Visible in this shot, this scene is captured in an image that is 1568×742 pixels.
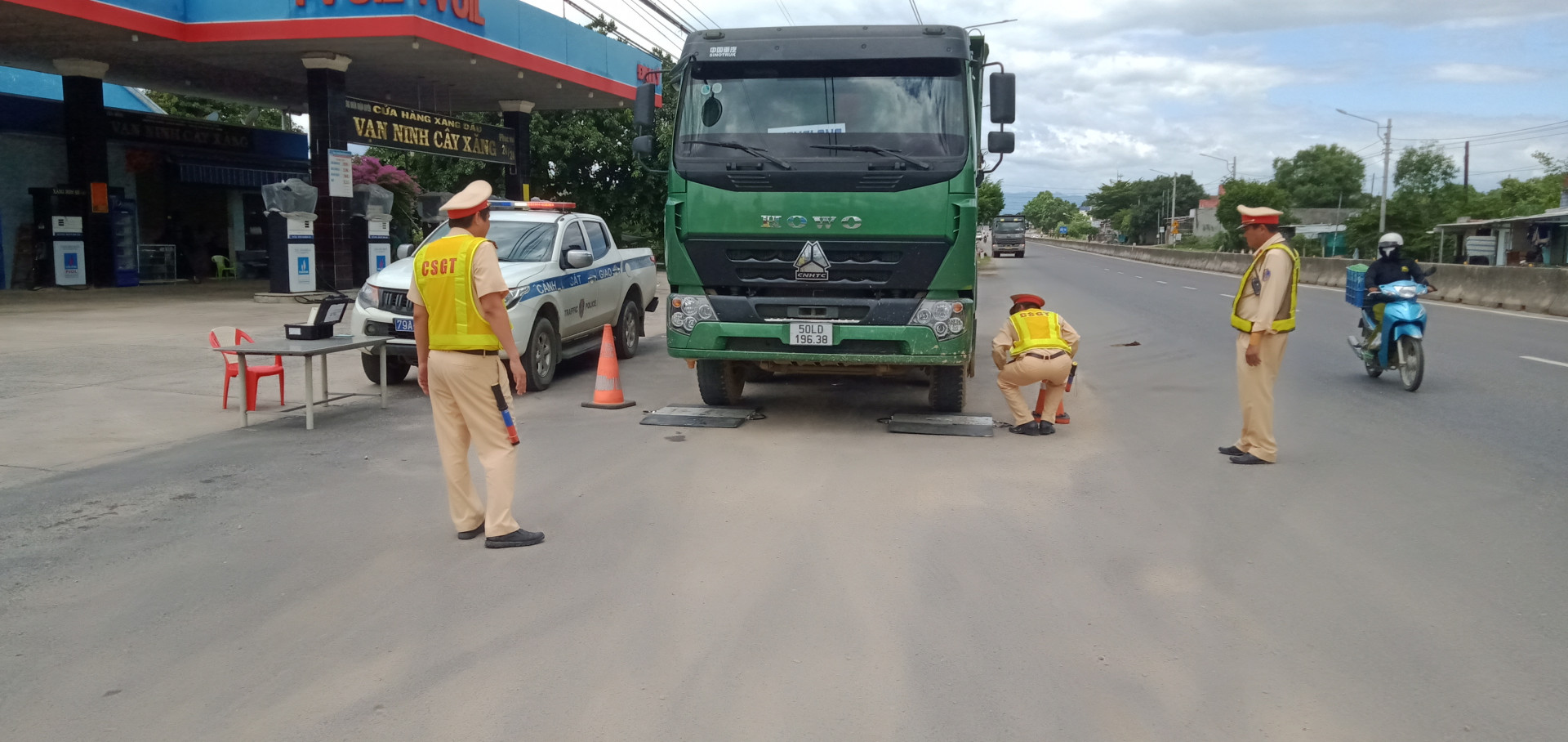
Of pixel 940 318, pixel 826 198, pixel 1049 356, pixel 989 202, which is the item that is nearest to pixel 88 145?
pixel 826 198

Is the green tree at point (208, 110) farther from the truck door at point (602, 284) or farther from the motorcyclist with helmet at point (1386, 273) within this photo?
the motorcyclist with helmet at point (1386, 273)

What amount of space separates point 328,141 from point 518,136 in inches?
284

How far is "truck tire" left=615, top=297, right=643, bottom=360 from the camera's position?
45.3 feet

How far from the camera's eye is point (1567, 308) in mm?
19812

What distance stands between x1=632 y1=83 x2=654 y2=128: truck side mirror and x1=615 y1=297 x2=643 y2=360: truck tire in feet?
14.7

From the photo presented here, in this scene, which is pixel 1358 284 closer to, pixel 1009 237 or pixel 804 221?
pixel 804 221

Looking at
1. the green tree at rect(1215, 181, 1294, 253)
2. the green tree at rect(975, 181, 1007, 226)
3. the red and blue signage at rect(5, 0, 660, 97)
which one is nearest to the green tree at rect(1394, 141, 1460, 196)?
the green tree at rect(1215, 181, 1294, 253)

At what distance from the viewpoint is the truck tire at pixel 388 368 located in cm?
1124

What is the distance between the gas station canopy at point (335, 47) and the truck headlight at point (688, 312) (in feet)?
38.2

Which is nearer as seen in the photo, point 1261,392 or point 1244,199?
point 1261,392

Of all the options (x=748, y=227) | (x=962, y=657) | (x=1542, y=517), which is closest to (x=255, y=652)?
(x=962, y=657)

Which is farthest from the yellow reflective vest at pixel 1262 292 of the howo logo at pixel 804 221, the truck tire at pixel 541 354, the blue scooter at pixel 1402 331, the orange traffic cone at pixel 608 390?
the truck tire at pixel 541 354

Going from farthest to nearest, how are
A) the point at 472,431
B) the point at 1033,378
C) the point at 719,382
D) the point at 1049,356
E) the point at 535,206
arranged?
the point at 535,206 < the point at 719,382 < the point at 1033,378 < the point at 1049,356 < the point at 472,431

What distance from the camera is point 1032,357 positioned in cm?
870
